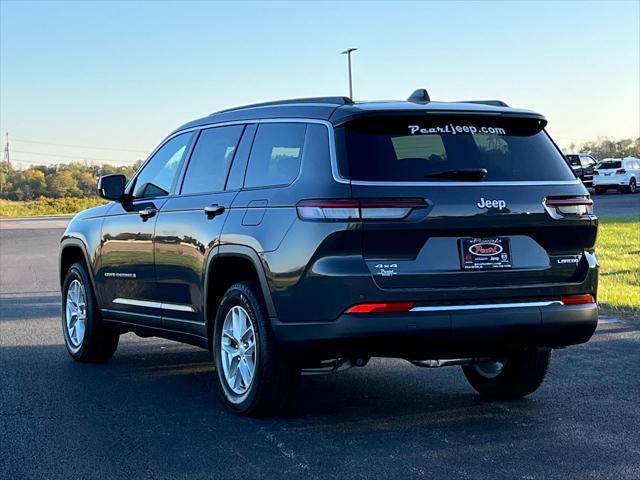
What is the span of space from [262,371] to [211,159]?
1809mm

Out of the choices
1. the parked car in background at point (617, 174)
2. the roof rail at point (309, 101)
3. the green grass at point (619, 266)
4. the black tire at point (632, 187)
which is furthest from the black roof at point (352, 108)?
the black tire at point (632, 187)

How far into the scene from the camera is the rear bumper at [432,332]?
560 cm

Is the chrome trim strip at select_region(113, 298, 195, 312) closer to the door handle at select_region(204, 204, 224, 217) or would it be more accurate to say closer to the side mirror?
the door handle at select_region(204, 204, 224, 217)

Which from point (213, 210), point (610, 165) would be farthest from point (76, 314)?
point (610, 165)

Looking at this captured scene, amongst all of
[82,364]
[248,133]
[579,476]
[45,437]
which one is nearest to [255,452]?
[45,437]

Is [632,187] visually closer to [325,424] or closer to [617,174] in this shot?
[617,174]

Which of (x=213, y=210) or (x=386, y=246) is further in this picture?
(x=213, y=210)

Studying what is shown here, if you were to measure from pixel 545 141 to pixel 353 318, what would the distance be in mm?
1794

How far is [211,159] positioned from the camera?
23.5ft

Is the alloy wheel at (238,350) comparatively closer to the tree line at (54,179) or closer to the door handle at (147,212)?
the door handle at (147,212)

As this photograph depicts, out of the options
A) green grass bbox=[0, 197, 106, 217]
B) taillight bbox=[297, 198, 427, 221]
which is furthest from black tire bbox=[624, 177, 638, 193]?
taillight bbox=[297, 198, 427, 221]

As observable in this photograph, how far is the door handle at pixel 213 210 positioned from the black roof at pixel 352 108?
2.19ft

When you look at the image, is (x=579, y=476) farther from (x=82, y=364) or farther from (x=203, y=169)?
(x=82, y=364)

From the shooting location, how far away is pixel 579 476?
4.90 m
